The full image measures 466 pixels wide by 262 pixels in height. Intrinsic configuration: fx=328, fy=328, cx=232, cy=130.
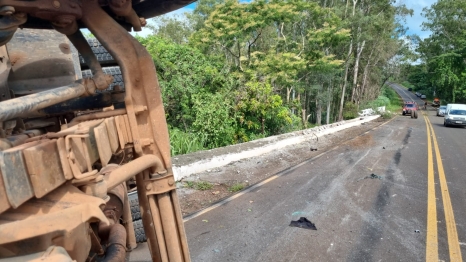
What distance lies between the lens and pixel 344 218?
18.3 ft

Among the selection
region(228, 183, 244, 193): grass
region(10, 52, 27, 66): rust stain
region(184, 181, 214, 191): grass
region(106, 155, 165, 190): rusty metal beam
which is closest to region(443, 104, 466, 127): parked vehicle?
region(228, 183, 244, 193): grass

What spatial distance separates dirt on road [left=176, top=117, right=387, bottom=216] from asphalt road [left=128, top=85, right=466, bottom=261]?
44 centimetres

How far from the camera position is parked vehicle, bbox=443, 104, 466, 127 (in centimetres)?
2325

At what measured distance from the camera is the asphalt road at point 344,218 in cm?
443

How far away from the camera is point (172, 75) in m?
13.9

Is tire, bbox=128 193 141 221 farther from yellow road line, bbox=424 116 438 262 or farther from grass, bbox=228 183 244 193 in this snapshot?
yellow road line, bbox=424 116 438 262

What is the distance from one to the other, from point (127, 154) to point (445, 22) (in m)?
60.0

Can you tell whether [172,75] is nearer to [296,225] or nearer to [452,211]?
[296,225]

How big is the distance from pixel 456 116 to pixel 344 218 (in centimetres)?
2292

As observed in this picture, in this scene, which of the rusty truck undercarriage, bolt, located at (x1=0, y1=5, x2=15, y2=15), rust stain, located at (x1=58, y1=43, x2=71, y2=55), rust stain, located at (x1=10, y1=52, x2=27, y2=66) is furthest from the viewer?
rust stain, located at (x1=58, y1=43, x2=71, y2=55)

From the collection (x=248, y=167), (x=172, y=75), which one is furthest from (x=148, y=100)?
(x=172, y=75)

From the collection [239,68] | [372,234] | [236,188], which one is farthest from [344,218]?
[239,68]

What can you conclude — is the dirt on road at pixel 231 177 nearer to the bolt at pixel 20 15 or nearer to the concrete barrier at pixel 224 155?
the concrete barrier at pixel 224 155

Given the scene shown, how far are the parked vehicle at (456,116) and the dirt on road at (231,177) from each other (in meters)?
16.3
